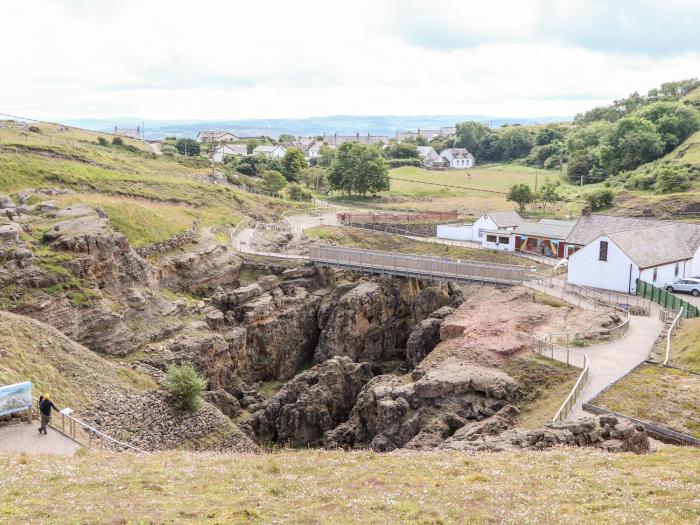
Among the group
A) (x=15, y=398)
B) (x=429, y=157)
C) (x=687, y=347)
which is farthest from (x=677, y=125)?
(x=15, y=398)

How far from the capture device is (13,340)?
38.0 m

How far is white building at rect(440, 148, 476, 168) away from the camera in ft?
595

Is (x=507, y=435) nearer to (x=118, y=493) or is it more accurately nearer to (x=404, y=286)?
(x=118, y=493)

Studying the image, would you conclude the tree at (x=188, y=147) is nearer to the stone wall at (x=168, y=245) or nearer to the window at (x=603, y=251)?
the stone wall at (x=168, y=245)

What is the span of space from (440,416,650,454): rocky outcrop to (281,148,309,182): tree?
4322 inches

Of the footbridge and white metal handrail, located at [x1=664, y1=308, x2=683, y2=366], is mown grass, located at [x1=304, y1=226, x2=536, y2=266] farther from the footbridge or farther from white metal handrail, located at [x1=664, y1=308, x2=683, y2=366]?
white metal handrail, located at [x1=664, y1=308, x2=683, y2=366]

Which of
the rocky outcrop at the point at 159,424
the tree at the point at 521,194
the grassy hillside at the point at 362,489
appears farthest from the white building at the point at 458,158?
the grassy hillside at the point at 362,489

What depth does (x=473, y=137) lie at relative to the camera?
635 ft

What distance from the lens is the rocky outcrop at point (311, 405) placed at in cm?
4647

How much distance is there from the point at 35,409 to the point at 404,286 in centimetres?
3983

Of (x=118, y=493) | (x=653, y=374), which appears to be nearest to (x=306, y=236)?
(x=653, y=374)

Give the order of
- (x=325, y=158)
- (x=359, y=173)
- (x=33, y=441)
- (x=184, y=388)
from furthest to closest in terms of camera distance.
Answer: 1. (x=325, y=158)
2. (x=359, y=173)
3. (x=184, y=388)
4. (x=33, y=441)

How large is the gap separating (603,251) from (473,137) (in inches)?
5565

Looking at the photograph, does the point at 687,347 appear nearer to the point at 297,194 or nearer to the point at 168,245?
the point at 168,245
